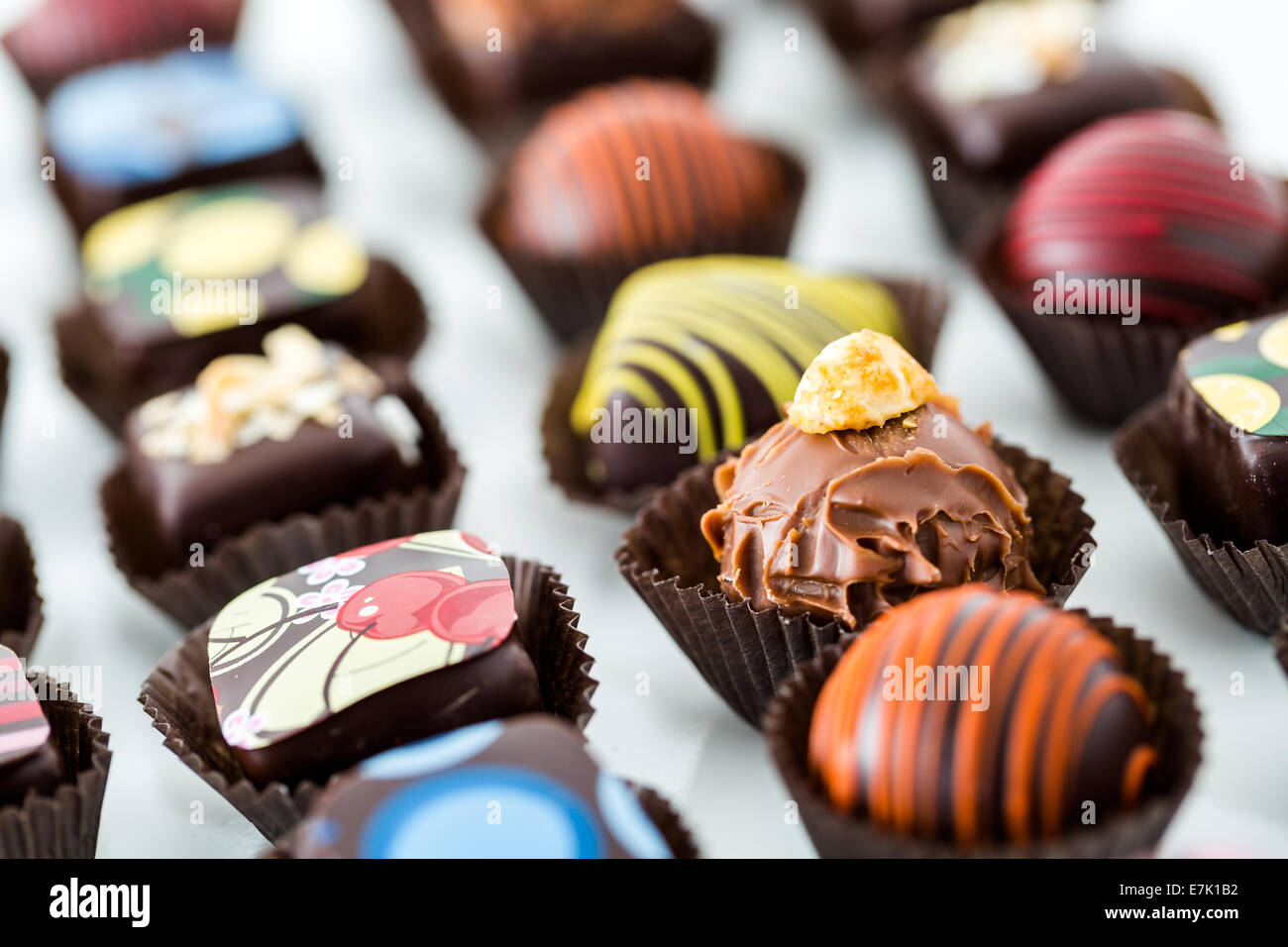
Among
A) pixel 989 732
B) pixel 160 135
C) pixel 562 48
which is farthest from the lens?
pixel 562 48

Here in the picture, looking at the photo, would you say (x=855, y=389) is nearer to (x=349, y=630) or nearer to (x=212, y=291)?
(x=349, y=630)

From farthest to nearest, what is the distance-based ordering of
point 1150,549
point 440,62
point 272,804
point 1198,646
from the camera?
point 440,62, point 1150,549, point 1198,646, point 272,804

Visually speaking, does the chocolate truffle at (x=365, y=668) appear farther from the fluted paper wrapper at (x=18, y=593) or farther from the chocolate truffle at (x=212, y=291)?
the chocolate truffle at (x=212, y=291)

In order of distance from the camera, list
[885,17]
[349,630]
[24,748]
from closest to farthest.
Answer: [24,748] → [349,630] → [885,17]

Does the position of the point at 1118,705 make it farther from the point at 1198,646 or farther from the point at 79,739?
the point at 79,739

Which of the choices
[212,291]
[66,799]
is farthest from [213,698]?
[212,291]
